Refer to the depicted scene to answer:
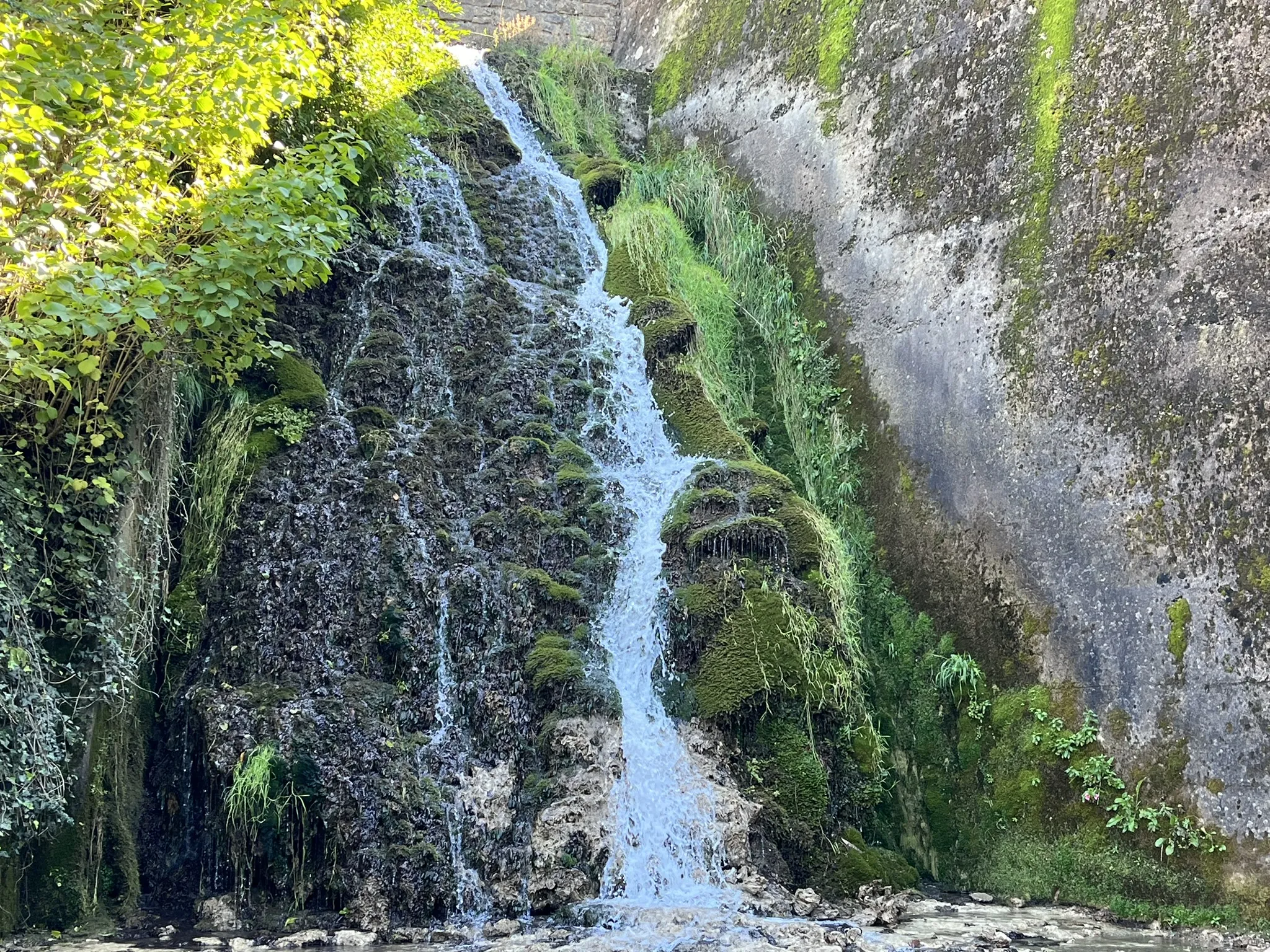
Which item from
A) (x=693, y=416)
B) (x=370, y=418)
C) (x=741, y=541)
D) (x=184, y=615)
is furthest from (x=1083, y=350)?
(x=184, y=615)

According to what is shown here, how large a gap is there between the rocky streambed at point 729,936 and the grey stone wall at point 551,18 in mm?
14176

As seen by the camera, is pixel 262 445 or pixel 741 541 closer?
pixel 262 445

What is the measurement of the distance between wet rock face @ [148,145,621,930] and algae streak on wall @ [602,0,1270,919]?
297 centimetres

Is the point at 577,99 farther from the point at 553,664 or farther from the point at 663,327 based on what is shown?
the point at 553,664

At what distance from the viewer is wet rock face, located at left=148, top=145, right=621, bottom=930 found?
6.04 meters

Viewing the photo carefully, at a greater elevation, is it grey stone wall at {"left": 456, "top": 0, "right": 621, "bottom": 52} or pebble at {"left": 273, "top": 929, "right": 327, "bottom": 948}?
grey stone wall at {"left": 456, "top": 0, "right": 621, "bottom": 52}

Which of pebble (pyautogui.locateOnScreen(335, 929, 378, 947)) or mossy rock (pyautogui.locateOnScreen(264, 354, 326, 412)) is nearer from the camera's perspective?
pebble (pyautogui.locateOnScreen(335, 929, 378, 947))

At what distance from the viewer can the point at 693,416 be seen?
9.24m

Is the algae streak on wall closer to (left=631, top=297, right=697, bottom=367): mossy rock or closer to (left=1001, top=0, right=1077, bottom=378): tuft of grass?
(left=1001, top=0, right=1077, bottom=378): tuft of grass

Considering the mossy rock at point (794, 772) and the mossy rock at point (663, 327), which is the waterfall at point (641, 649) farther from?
the mossy rock at point (794, 772)

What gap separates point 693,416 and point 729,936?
4931 mm

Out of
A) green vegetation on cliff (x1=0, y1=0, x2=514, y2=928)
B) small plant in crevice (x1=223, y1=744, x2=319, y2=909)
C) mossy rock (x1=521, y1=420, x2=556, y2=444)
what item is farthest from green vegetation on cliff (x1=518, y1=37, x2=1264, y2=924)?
green vegetation on cliff (x1=0, y1=0, x2=514, y2=928)

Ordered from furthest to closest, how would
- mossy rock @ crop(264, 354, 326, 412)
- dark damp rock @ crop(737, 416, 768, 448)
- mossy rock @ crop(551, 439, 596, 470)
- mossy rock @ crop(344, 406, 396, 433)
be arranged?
dark damp rock @ crop(737, 416, 768, 448)
mossy rock @ crop(551, 439, 596, 470)
mossy rock @ crop(344, 406, 396, 433)
mossy rock @ crop(264, 354, 326, 412)

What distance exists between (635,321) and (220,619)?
5.23 metres
